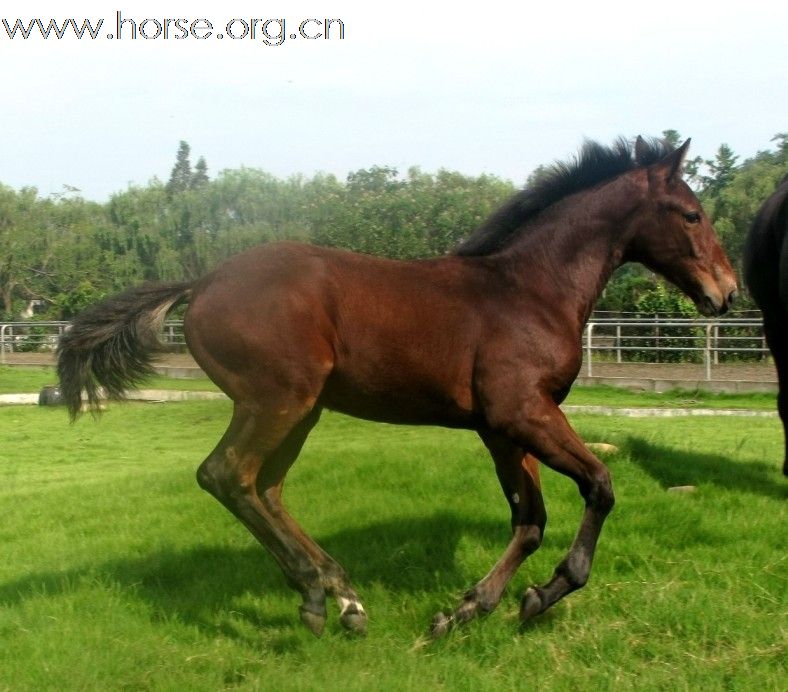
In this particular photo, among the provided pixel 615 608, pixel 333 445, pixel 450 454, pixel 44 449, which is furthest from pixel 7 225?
pixel 615 608

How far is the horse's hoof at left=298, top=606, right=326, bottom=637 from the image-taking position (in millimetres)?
4879

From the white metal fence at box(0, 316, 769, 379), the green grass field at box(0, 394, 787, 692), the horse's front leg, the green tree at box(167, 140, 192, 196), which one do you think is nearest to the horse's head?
the horse's front leg

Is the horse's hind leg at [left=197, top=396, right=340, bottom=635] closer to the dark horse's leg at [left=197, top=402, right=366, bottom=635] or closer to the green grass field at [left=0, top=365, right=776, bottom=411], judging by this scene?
the dark horse's leg at [left=197, top=402, right=366, bottom=635]

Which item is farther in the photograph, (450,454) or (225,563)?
(450,454)

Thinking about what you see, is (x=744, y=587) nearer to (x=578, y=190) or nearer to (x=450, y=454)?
(x=578, y=190)

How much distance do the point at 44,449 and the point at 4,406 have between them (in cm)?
579

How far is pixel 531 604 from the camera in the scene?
188 inches

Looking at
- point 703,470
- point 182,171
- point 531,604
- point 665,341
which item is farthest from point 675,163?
point 182,171

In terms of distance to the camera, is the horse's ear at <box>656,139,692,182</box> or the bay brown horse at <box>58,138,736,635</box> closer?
the bay brown horse at <box>58,138,736,635</box>

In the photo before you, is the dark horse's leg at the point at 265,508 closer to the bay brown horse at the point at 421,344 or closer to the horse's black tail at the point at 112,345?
the bay brown horse at the point at 421,344

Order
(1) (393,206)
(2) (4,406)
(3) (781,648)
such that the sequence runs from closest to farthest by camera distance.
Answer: (3) (781,648)
(1) (393,206)
(2) (4,406)

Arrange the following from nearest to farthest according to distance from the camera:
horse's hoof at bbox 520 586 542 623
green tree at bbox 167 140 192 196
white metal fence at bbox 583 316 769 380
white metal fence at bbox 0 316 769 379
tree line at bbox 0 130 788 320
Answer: horse's hoof at bbox 520 586 542 623, tree line at bbox 0 130 788 320, white metal fence at bbox 0 316 769 379, white metal fence at bbox 583 316 769 380, green tree at bbox 167 140 192 196

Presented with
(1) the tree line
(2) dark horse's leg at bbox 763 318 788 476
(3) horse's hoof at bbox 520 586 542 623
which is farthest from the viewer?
(1) the tree line

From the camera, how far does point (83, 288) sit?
1150 inches
